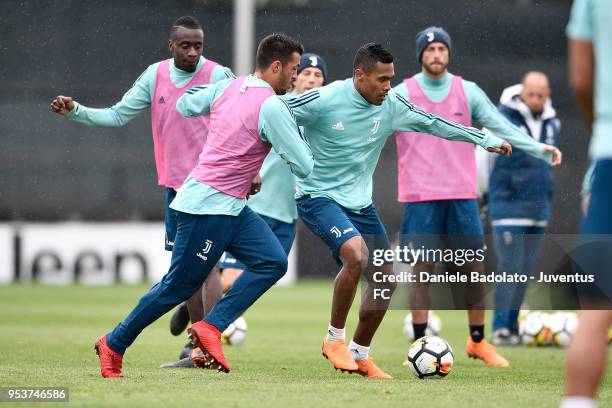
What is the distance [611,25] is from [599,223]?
722mm

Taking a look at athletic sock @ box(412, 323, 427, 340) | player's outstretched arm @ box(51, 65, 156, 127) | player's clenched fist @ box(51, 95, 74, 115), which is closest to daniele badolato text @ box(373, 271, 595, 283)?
athletic sock @ box(412, 323, 427, 340)

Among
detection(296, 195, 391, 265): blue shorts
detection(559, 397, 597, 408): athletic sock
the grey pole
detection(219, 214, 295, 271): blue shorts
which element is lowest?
detection(559, 397, 597, 408): athletic sock

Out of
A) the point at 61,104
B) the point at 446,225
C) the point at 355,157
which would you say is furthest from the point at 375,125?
the point at 61,104

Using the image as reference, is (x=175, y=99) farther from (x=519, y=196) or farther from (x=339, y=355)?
(x=519, y=196)

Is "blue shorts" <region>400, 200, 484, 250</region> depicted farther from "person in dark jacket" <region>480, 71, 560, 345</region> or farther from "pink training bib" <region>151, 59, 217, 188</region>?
"person in dark jacket" <region>480, 71, 560, 345</region>

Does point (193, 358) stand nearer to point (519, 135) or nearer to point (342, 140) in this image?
point (342, 140)

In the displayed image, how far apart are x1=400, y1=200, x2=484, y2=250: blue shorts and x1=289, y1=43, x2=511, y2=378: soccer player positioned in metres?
1.19

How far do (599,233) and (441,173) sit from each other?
458 centimetres

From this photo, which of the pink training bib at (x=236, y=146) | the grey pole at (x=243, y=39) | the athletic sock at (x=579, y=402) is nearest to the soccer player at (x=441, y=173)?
the pink training bib at (x=236, y=146)

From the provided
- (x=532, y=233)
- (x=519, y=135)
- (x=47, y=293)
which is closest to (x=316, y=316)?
(x=532, y=233)

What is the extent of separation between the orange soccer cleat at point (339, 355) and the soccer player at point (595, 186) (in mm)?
3264

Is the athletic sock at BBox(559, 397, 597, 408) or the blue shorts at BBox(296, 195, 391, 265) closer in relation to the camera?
the athletic sock at BBox(559, 397, 597, 408)

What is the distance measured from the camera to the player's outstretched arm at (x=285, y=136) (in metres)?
6.67

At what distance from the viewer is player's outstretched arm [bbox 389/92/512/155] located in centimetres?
766
